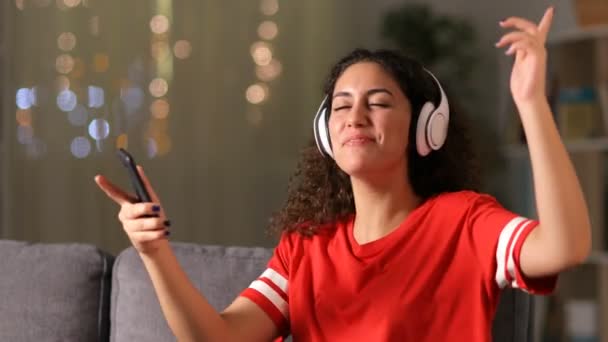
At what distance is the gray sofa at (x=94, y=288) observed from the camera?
1.59 metres

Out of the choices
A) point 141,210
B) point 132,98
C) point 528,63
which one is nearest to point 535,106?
point 528,63

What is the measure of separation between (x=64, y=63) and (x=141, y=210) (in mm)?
2424

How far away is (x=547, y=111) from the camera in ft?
3.51

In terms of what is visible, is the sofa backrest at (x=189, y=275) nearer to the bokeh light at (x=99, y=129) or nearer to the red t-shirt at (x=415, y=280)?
the red t-shirt at (x=415, y=280)

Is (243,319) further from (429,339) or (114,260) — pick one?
(114,260)

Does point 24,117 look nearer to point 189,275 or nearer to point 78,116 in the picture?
point 78,116

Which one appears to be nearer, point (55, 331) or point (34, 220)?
point (55, 331)

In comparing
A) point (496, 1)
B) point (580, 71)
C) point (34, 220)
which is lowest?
point (34, 220)

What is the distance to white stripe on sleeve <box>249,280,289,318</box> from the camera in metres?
1.41

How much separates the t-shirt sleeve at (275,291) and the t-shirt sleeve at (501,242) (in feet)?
1.04

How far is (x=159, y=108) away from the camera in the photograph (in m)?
3.63

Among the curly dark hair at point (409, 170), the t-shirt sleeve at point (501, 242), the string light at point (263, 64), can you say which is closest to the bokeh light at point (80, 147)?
the string light at point (263, 64)

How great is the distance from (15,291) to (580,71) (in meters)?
2.45

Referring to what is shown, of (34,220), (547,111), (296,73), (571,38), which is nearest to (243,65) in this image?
(296,73)
